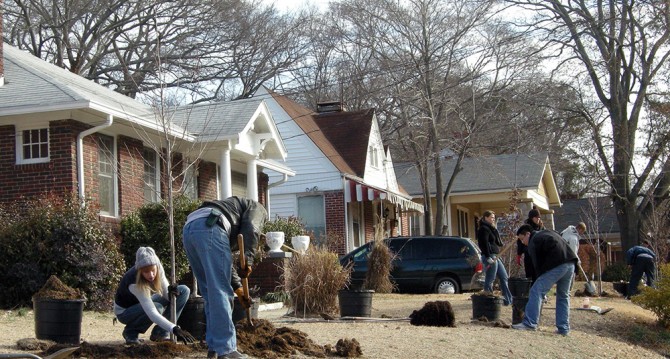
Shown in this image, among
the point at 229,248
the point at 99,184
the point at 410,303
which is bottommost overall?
the point at 410,303

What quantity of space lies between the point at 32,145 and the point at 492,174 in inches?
932

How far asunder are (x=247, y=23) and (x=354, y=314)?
2163cm

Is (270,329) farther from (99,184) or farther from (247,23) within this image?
(247,23)

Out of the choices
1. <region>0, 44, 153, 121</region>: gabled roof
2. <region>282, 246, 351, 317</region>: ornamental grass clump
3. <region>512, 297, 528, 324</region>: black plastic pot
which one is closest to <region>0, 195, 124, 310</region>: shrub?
<region>0, 44, 153, 121</region>: gabled roof

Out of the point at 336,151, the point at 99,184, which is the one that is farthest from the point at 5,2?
the point at 99,184

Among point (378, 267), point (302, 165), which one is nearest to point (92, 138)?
point (378, 267)

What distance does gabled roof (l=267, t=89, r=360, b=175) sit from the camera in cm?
2930

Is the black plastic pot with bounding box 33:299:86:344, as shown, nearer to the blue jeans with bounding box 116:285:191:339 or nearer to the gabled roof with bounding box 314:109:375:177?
the blue jeans with bounding box 116:285:191:339

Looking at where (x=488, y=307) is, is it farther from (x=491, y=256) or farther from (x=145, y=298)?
(x=145, y=298)

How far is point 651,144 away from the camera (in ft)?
92.8

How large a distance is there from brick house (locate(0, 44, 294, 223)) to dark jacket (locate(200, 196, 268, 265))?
18.9 feet

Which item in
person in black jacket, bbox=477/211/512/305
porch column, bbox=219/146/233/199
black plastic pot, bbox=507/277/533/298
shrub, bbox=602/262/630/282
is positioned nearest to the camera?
black plastic pot, bbox=507/277/533/298

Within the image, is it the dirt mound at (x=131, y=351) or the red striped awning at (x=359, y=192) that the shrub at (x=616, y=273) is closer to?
the red striped awning at (x=359, y=192)

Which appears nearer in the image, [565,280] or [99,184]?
[565,280]
